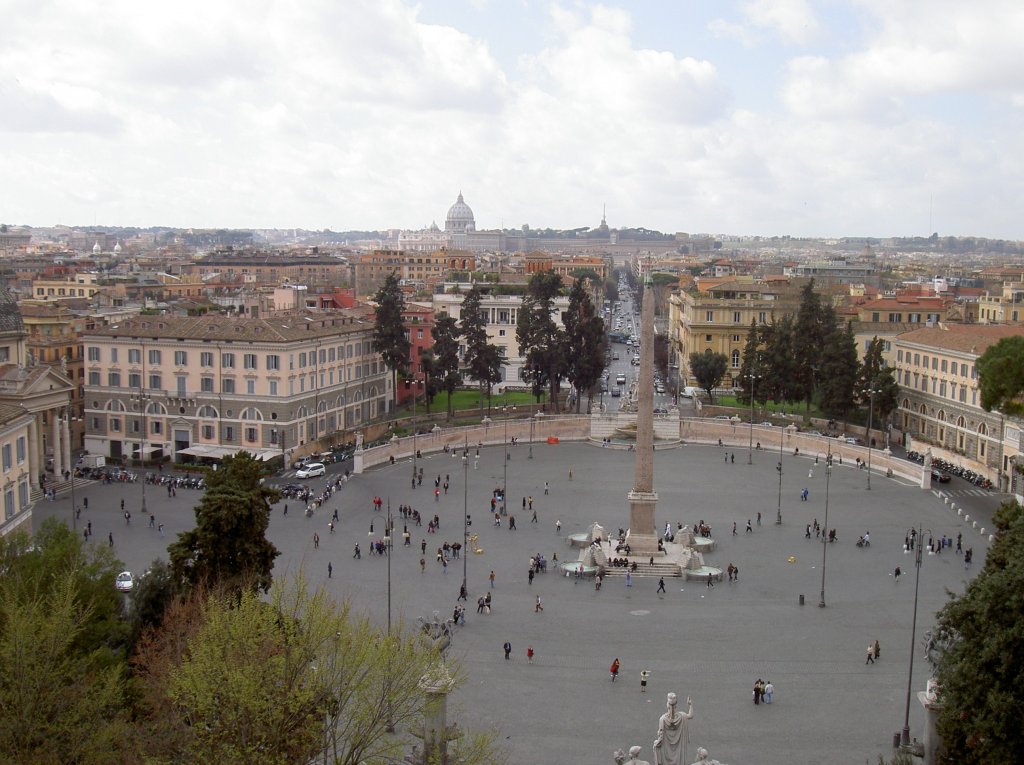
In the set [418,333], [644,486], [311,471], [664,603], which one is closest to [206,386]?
[311,471]

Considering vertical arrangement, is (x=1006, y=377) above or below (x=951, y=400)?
above

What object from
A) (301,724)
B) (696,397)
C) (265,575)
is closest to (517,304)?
(696,397)

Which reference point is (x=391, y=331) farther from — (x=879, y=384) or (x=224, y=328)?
(x=879, y=384)

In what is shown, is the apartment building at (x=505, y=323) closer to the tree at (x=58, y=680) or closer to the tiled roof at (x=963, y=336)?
the tiled roof at (x=963, y=336)

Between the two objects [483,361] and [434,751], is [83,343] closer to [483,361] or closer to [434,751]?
[483,361]

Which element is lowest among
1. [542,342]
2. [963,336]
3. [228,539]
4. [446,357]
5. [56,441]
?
[56,441]

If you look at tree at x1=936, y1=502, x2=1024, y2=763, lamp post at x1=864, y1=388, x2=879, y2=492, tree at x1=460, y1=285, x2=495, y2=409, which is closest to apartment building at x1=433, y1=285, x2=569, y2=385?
tree at x1=460, y1=285, x2=495, y2=409

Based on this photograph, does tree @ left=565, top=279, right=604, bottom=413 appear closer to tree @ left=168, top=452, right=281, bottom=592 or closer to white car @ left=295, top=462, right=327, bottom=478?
white car @ left=295, top=462, right=327, bottom=478
